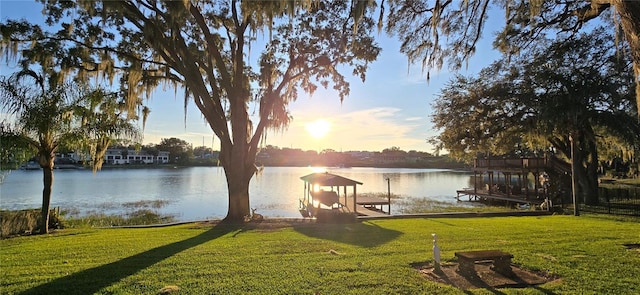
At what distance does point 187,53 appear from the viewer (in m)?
11.4

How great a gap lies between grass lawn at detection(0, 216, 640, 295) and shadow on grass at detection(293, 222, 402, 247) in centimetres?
3

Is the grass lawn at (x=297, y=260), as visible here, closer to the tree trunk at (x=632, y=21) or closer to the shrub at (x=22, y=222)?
the shrub at (x=22, y=222)

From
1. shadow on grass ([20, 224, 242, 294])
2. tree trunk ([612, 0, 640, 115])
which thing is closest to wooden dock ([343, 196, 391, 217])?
shadow on grass ([20, 224, 242, 294])

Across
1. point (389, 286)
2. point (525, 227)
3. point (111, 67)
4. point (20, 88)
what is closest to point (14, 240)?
point (20, 88)

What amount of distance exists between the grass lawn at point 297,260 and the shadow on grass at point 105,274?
1cm

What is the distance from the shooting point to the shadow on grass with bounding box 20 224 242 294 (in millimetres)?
4645

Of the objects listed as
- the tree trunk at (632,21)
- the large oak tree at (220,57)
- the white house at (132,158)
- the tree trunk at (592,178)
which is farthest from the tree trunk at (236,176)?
the white house at (132,158)

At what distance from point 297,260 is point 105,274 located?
9.56 ft

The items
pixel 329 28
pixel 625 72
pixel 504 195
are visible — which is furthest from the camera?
pixel 504 195

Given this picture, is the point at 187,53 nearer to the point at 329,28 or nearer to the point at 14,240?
the point at 329,28

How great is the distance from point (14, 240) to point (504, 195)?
28.6 meters

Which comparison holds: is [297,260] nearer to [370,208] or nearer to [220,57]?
[220,57]

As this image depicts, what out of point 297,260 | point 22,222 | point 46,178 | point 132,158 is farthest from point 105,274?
point 132,158

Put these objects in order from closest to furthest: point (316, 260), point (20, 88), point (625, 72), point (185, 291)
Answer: point (185, 291)
point (316, 260)
point (20, 88)
point (625, 72)
